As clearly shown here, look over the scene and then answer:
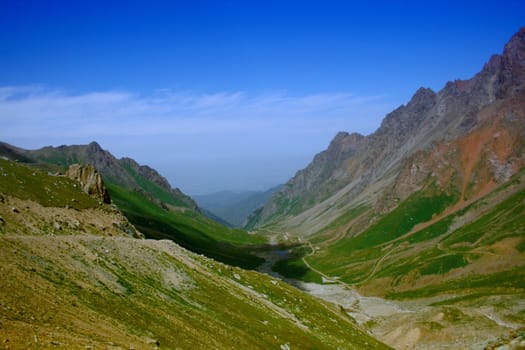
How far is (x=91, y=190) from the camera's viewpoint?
106125 millimetres

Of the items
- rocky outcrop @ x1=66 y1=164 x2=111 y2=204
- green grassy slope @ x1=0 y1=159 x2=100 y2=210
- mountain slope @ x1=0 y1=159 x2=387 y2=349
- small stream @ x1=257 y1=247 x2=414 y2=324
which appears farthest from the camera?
small stream @ x1=257 y1=247 x2=414 y2=324

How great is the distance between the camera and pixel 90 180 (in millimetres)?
110562

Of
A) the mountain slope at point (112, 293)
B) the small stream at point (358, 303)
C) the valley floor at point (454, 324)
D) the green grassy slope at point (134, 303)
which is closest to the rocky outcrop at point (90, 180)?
the mountain slope at point (112, 293)

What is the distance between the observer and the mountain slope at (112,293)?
3300cm

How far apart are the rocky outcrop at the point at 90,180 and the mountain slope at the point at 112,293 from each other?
15892mm

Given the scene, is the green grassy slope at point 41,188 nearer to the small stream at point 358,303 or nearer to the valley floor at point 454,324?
the valley floor at point 454,324

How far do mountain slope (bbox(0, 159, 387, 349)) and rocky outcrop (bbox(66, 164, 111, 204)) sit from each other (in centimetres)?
1589

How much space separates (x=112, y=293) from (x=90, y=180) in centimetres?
7272

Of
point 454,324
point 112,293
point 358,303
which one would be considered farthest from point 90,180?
point 358,303

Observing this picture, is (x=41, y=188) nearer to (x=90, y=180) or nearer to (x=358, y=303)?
(x=90, y=180)

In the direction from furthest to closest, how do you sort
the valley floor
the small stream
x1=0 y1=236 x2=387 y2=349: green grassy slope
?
the small stream → the valley floor → x1=0 y1=236 x2=387 y2=349: green grassy slope

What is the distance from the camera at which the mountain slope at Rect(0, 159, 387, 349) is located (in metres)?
33.0

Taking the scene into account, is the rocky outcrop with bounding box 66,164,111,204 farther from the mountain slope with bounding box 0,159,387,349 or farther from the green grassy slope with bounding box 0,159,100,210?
the mountain slope with bounding box 0,159,387,349

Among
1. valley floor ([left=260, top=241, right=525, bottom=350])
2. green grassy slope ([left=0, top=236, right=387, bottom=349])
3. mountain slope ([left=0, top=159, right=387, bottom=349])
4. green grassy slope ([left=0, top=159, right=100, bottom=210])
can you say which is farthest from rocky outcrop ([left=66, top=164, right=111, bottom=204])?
valley floor ([left=260, top=241, right=525, bottom=350])
